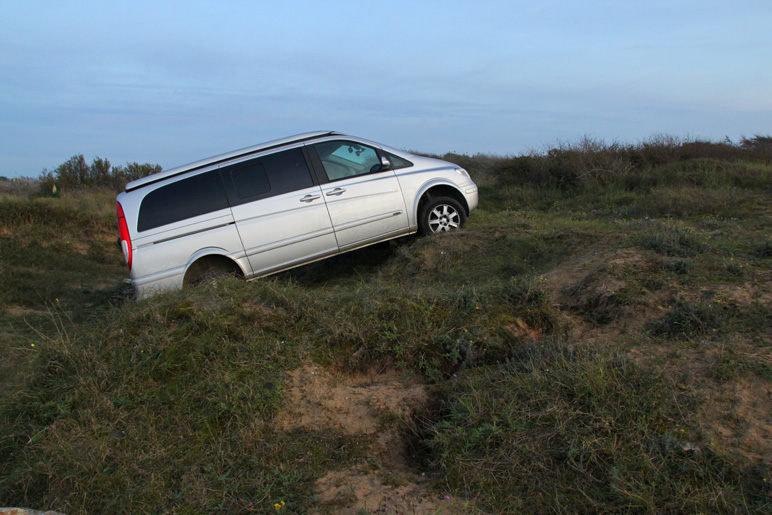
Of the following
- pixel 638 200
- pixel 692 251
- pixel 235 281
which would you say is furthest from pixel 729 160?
pixel 235 281

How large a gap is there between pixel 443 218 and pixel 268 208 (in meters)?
2.47

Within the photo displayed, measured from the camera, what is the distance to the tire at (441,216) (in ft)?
24.4

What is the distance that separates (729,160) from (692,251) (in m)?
9.63

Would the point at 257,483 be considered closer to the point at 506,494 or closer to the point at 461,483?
the point at 461,483

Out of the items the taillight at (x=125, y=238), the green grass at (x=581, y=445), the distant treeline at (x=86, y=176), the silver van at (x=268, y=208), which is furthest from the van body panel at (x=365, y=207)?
the distant treeline at (x=86, y=176)

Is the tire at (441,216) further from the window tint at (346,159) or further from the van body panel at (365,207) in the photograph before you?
the window tint at (346,159)

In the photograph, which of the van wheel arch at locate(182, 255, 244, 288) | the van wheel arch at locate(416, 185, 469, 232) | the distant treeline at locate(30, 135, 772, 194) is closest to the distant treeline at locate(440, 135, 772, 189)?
the distant treeline at locate(30, 135, 772, 194)

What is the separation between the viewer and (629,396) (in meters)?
3.25

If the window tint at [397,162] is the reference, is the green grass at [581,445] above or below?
below

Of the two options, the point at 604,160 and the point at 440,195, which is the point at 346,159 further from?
the point at 604,160

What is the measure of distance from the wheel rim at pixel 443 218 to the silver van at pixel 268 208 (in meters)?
0.14

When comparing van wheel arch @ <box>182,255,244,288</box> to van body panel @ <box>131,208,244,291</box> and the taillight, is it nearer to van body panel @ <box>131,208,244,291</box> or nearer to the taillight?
van body panel @ <box>131,208,244,291</box>

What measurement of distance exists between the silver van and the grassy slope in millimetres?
1134

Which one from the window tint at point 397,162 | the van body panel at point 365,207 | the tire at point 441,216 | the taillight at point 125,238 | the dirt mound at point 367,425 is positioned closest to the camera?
the dirt mound at point 367,425
